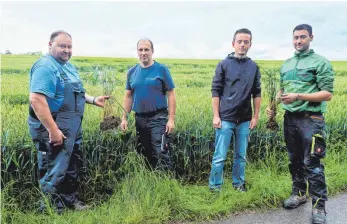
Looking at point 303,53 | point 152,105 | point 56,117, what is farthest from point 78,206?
point 303,53

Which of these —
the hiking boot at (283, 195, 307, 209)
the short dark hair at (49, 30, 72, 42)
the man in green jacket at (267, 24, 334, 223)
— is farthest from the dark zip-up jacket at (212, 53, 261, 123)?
the short dark hair at (49, 30, 72, 42)

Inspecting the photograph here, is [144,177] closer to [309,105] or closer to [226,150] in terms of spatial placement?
[226,150]

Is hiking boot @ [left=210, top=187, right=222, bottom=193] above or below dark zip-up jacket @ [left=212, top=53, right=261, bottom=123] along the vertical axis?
below

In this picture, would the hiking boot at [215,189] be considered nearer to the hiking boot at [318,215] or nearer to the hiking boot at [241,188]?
the hiking boot at [241,188]

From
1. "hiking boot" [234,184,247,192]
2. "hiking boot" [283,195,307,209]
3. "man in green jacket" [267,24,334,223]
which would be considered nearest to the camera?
"man in green jacket" [267,24,334,223]

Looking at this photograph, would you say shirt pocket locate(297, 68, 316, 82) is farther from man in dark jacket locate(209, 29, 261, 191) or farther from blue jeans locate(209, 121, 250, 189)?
blue jeans locate(209, 121, 250, 189)

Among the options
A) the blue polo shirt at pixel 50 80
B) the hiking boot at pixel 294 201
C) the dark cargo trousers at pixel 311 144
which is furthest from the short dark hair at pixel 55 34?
the hiking boot at pixel 294 201

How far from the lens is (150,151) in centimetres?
435

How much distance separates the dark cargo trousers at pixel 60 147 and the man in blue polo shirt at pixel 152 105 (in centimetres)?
70

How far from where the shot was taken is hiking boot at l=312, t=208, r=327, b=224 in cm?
361

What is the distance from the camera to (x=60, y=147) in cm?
362

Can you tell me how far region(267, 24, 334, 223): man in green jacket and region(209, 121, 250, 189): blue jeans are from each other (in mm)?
531

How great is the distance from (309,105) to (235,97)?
0.79 metres

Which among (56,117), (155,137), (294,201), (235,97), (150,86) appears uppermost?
(150,86)
